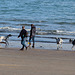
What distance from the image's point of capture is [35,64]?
1562 cm

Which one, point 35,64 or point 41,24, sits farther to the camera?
point 41,24

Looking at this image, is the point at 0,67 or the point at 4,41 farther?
the point at 4,41

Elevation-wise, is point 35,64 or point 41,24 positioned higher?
point 41,24

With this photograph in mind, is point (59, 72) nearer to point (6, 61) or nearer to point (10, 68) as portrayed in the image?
point (10, 68)

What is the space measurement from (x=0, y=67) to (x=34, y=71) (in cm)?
158

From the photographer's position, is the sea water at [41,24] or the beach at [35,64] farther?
the sea water at [41,24]

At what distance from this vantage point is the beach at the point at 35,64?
13789 millimetres

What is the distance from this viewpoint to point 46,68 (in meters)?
14.7

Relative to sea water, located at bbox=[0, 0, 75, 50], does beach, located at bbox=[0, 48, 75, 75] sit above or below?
below

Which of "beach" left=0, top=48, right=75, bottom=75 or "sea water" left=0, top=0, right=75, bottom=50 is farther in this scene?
"sea water" left=0, top=0, right=75, bottom=50

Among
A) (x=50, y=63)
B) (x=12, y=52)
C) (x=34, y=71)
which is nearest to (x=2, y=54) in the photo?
(x=12, y=52)

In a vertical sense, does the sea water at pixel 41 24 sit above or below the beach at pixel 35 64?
above

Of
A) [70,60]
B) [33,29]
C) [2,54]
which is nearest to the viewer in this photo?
[70,60]

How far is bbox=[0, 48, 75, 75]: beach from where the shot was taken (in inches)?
543
